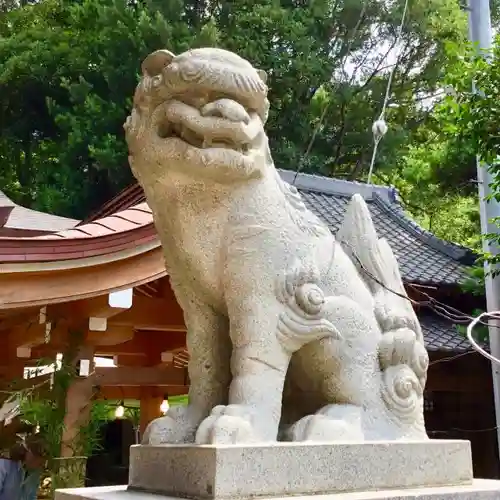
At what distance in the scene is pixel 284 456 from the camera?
185 cm

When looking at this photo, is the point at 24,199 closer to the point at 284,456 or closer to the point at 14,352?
the point at 14,352

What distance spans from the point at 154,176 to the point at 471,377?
20.2ft

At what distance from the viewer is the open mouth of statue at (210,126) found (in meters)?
2.03

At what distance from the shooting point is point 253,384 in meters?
1.97

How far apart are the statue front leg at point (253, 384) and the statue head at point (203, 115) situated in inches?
19.4

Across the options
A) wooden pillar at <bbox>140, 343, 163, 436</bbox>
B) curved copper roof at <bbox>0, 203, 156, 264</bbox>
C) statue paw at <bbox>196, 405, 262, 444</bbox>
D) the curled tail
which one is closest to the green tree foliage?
wooden pillar at <bbox>140, 343, 163, 436</bbox>

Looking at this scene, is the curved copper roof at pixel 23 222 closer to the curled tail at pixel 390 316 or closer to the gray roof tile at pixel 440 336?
the gray roof tile at pixel 440 336

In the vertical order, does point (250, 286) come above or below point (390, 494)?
above

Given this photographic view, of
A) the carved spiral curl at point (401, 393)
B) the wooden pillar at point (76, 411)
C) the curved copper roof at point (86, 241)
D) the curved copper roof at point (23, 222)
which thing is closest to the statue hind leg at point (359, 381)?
the carved spiral curl at point (401, 393)

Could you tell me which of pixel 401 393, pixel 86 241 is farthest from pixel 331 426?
pixel 86 241

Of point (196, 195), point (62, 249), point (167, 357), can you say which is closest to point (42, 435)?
point (62, 249)

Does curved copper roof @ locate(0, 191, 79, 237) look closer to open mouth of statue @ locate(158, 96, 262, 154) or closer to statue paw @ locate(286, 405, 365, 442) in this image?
open mouth of statue @ locate(158, 96, 262, 154)

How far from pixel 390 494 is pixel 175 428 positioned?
0.72 meters

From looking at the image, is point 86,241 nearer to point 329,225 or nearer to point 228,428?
point 228,428
